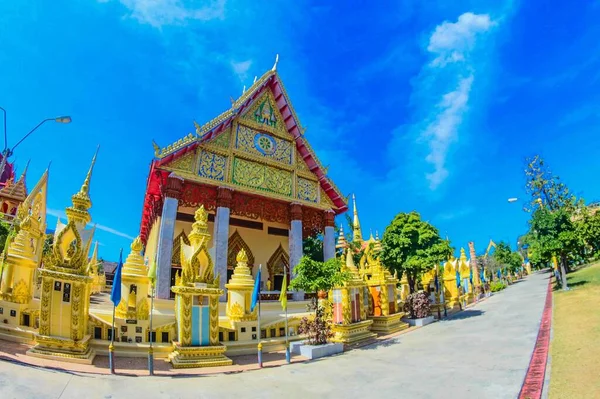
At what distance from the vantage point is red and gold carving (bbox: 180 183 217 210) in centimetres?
Answer: 1595

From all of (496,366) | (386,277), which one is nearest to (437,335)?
(386,277)

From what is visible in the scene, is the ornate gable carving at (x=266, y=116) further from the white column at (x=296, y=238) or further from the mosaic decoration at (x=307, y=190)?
the white column at (x=296, y=238)

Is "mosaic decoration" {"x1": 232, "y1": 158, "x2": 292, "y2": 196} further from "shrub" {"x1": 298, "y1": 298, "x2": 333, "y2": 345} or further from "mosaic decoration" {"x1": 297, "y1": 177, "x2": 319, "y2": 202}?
"shrub" {"x1": 298, "y1": 298, "x2": 333, "y2": 345}

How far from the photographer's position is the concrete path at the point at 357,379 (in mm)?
6180

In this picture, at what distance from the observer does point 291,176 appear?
19.0 meters

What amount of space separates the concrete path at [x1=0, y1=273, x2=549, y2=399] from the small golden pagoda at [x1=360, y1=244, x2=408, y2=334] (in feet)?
10.7

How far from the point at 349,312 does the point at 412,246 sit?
6.23 metres

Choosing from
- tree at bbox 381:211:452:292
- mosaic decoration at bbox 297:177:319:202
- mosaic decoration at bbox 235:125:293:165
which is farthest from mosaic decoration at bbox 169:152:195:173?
tree at bbox 381:211:452:292

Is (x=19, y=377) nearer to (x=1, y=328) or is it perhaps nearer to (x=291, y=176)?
(x=1, y=328)

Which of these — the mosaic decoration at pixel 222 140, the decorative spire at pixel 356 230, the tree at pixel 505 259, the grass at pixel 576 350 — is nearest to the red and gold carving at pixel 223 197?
the mosaic decoration at pixel 222 140

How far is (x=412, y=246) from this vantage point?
17719 millimetres

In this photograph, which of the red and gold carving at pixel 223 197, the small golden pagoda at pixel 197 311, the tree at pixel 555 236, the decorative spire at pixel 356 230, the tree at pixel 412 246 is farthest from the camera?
the decorative spire at pixel 356 230

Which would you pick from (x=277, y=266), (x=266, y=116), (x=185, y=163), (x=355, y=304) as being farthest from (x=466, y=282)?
(x=185, y=163)

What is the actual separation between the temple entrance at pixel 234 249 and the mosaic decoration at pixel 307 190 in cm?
432
